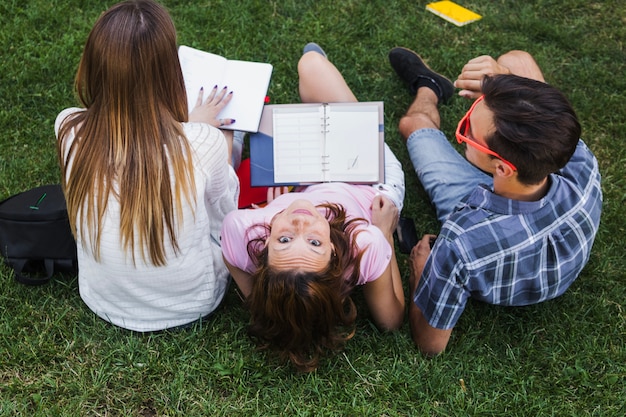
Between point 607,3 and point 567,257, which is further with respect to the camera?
point 607,3

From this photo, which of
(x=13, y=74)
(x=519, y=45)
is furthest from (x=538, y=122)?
(x=13, y=74)


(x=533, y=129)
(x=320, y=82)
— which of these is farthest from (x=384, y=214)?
(x=320, y=82)

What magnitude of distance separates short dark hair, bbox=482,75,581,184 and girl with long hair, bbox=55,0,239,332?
111 centimetres

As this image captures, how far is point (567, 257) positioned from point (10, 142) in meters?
3.04

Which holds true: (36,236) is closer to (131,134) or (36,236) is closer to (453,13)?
(131,134)

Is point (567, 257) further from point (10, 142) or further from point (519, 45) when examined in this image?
point (10, 142)

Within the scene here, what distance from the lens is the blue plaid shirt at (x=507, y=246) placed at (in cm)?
251

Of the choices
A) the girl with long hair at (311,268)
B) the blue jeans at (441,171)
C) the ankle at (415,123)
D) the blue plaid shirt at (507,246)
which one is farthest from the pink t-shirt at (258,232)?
the ankle at (415,123)

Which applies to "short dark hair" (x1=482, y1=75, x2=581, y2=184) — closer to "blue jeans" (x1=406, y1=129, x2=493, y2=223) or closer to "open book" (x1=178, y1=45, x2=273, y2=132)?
"blue jeans" (x1=406, y1=129, x2=493, y2=223)

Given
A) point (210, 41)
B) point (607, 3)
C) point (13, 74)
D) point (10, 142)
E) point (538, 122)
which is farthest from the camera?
point (607, 3)

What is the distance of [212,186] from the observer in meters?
2.58

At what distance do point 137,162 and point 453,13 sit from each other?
125 inches

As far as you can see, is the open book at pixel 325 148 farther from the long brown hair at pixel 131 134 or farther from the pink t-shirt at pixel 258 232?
the long brown hair at pixel 131 134

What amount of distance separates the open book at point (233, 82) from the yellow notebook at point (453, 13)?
1854mm
